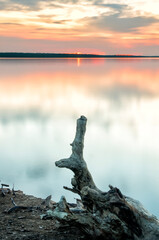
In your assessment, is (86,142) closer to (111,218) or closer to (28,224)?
(28,224)

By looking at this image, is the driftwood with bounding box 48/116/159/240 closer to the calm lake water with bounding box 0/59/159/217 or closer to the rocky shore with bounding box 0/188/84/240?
the rocky shore with bounding box 0/188/84/240

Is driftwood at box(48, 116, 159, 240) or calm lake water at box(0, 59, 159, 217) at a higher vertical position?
calm lake water at box(0, 59, 159, 217)

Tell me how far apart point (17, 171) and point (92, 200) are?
31.9ft

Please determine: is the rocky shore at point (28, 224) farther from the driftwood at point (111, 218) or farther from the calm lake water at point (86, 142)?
the calm lake water at point (86, 142)

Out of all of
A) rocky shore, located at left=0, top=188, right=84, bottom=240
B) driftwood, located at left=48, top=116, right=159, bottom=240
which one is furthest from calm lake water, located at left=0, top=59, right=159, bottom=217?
driftwood, located at left=48, top=116, right=159, bottom=240

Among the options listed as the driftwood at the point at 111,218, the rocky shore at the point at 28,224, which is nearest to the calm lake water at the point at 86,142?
the rocky shore at the point at 28,224

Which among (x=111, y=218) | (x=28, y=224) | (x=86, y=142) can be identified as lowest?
(x=28, y=224)

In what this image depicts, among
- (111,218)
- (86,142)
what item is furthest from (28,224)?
(86,142)

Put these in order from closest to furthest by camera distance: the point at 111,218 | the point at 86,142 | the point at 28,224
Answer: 1. the point at 111,218
2. the point at 28,224
3. the point at 86,142

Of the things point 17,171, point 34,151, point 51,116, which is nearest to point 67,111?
point 51,116

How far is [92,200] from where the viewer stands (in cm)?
645

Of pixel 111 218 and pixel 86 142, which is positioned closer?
pixel 111 218

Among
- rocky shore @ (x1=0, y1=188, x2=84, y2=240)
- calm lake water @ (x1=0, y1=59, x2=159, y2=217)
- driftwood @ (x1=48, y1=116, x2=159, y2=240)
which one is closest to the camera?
driftwood @ (x1=48, y1=116, x2=159, y2=240)

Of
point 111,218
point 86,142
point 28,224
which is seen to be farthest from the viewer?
point 86,142
